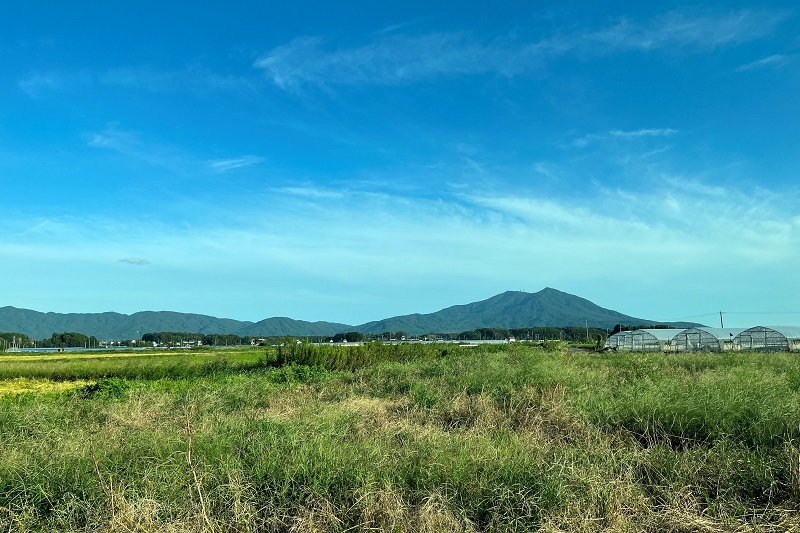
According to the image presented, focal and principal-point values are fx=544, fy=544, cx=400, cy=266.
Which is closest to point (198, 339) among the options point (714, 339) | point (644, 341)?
point (644, 341)

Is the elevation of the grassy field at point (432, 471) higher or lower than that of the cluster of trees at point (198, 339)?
higher

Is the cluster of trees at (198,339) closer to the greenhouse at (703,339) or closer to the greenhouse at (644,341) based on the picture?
the greenhouse at (644,341)

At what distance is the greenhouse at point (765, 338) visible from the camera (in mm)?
37625

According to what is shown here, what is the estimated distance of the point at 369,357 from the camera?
96.8ft

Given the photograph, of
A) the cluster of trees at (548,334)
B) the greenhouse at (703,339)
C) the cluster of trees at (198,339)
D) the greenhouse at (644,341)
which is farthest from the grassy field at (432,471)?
the cluster of trees at (198,339)

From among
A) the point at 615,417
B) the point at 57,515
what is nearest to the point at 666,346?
the point at 615,417

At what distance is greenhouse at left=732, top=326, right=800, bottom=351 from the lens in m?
37.6

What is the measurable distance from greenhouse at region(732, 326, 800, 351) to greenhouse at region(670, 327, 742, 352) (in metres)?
0.74

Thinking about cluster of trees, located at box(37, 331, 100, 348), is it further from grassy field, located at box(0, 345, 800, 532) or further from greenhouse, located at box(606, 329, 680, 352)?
grassy field, located at box(0, 345, 800, 532)

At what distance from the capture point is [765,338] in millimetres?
39188

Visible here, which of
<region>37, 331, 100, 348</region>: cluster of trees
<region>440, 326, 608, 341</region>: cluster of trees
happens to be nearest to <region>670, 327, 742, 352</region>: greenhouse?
<region>440, 326, 608, 341</region>: cluster of trees

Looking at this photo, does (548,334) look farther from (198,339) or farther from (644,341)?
(198,339)

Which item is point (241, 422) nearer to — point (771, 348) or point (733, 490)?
point (733, 490)

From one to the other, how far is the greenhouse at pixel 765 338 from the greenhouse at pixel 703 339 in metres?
0.74
